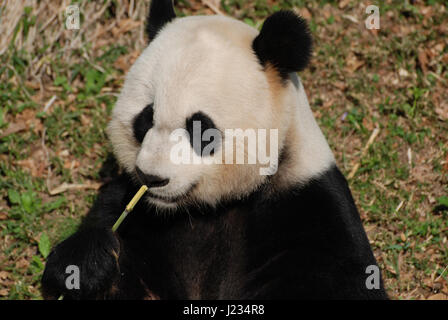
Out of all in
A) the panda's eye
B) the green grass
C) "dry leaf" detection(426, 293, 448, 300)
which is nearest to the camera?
the panda's eye

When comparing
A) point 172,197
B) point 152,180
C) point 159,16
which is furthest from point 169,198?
point 159,16

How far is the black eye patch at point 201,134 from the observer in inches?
118

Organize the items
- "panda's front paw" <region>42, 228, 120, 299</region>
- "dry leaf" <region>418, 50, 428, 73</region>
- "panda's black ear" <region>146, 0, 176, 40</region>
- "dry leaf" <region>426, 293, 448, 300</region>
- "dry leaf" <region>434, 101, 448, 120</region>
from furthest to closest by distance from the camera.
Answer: "dry leaf" <region>418, 50, 428, 73</region> → "dry leaf" <region>434, 101, 448, 120</region> → "dry leaf" <region>426, 293, 448, 300</region> → "panda's black ear" <region>146, 0, 176, 40</region> → "panda's front paw" <region>42, 228, 120, 299</region>

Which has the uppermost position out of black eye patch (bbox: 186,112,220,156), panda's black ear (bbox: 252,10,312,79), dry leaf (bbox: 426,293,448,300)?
panda's black ear (bbox: 252,10,312,79)

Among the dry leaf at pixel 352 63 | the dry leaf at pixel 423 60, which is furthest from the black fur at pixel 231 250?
the dry leaf at pixel 423 60

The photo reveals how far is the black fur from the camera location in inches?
125

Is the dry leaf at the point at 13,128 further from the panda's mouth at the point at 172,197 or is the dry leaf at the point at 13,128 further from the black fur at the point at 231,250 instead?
the panda's mouth at the point at 172,197

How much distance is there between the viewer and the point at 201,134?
3.03 meters

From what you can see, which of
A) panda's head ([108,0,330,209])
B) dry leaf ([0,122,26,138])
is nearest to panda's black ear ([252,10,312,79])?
panda's head ([108,0,330,209])

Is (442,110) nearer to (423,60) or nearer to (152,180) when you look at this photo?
(423,60)

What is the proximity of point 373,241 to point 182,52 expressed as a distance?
2.28 m

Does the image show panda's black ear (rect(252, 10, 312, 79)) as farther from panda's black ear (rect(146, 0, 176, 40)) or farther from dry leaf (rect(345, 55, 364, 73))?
dry leaf (rect(345, 55, 364, 73))
